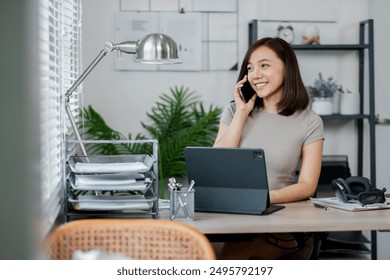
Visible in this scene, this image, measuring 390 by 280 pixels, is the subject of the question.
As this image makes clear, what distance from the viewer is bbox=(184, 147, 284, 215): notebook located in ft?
4.88

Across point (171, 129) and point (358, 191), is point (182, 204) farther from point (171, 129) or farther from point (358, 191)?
point (171, 129)

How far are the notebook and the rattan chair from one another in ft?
1.58

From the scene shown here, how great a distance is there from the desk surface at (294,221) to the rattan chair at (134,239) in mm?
339

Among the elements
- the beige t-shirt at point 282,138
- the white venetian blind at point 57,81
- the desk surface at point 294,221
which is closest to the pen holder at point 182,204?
the desk surface at point 294,221

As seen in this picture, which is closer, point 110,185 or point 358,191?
point 110,185

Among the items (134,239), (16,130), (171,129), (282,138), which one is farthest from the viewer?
(171,129)

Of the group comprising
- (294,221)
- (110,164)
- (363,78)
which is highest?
(363,78)

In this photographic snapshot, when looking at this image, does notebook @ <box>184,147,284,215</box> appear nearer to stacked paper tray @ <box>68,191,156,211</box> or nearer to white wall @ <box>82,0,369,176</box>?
stacked paper tray @ <box>68,191,156,211</box>

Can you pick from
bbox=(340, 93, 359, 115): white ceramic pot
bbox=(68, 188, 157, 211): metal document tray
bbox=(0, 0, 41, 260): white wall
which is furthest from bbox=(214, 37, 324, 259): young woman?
bbox=(0, 0, 41, 260): white wall

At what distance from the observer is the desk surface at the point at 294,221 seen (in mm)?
1378

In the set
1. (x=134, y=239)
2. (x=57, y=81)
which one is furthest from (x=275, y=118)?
(x=134, y=239)

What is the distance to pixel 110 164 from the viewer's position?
1.47m

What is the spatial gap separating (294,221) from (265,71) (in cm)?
66
